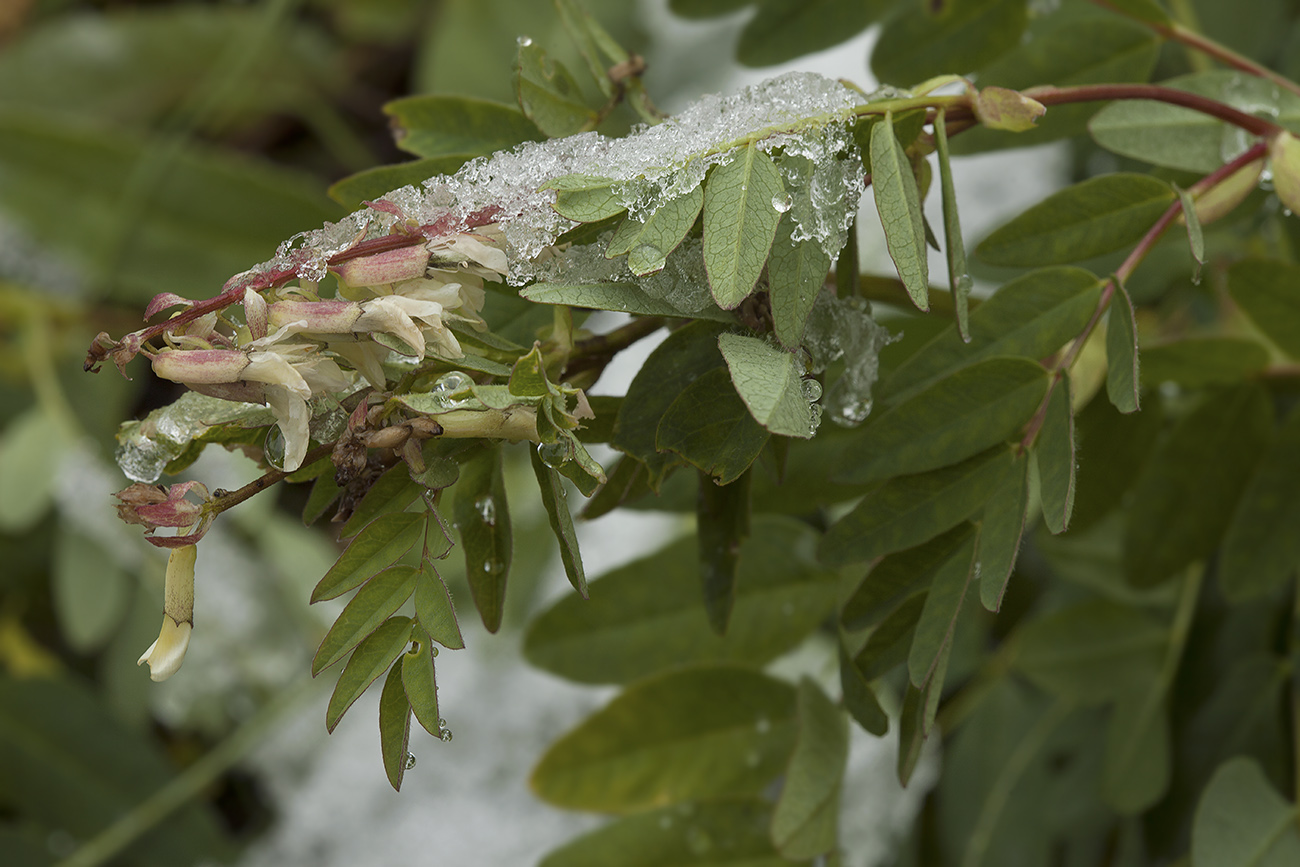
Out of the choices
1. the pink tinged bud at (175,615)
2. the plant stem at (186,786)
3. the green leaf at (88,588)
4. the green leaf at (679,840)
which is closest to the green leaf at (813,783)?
the green leaf at (679,840)

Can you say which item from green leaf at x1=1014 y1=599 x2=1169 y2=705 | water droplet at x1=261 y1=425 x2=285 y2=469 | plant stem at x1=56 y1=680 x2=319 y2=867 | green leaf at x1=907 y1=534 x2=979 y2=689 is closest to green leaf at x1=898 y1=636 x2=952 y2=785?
green leaf at x1=907 y1=534 x2=979 y2=689

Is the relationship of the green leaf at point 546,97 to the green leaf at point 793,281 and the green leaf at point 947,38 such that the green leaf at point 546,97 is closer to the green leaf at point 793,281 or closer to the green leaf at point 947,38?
the green leaf at point 793,281

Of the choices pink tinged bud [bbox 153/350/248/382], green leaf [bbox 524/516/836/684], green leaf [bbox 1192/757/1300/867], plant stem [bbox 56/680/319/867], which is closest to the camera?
pink tinged bud [bbox 153/350/248/382]

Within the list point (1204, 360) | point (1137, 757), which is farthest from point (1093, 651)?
point (1204, 360)

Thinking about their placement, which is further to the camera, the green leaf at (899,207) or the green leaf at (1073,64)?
the green leaf at (1073,64)

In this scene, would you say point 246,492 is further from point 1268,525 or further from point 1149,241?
point 1268,525

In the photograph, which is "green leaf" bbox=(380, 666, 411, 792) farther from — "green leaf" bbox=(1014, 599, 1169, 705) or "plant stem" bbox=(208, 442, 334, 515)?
"green leaf" bbox=(1014, 599, 1169, 705)

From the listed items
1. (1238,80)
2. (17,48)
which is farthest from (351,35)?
(1238,80)
